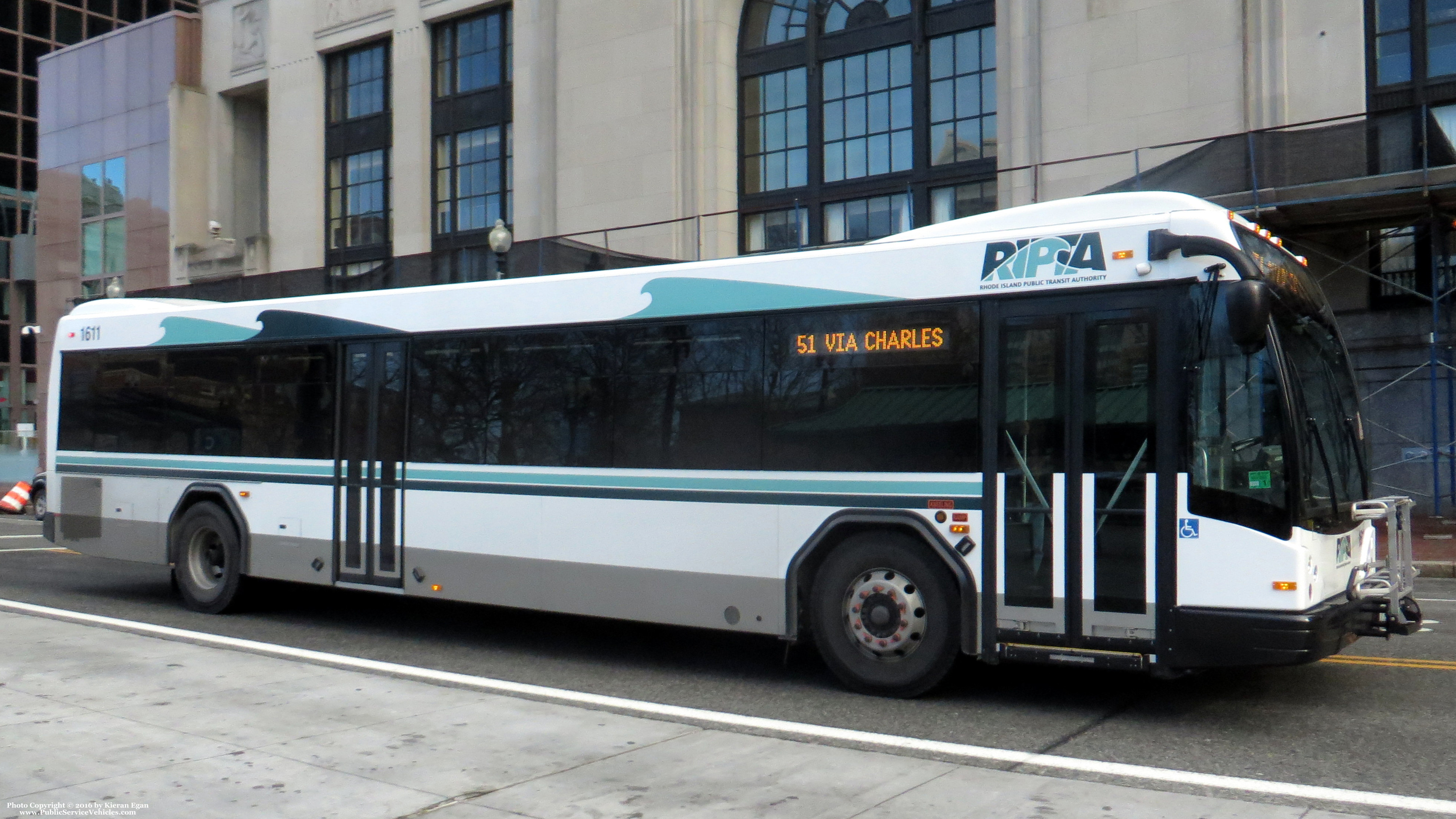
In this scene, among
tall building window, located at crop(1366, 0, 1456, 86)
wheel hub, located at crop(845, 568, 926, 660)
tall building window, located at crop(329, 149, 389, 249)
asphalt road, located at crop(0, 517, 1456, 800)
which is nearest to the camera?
asphalt road, located at crop(0, 517, 1456, 800)

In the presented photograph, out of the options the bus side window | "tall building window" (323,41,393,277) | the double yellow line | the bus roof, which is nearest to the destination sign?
the bus roof

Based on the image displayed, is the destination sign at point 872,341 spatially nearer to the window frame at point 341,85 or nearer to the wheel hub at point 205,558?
the wheel hub at point 205,558

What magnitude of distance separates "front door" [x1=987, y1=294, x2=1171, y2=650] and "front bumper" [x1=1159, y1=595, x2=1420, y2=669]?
190 millimetres

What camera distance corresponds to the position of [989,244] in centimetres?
748

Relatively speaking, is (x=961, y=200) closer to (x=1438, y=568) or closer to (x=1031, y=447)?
(x=1438, y=568)

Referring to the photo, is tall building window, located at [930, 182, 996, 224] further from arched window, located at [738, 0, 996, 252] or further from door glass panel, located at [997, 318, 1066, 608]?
door glass panel, located at [997, 318, 1066, 608]

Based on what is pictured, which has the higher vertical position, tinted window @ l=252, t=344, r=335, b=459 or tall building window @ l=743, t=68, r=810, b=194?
tall building window @ l=743, t=68, r=810, b=194

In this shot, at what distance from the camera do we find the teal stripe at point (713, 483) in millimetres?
7527

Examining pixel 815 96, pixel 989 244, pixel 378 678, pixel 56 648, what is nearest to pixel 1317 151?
pixel 815 96

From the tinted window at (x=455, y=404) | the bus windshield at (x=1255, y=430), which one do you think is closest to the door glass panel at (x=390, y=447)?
the tinted window at (x=455, y=404)

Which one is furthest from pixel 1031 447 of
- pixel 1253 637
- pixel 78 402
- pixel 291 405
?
pixel 78 402

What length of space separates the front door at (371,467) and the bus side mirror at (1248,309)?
661 cm

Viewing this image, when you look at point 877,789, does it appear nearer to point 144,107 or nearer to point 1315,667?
point 1315,667

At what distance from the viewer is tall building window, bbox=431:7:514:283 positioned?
30.6m
